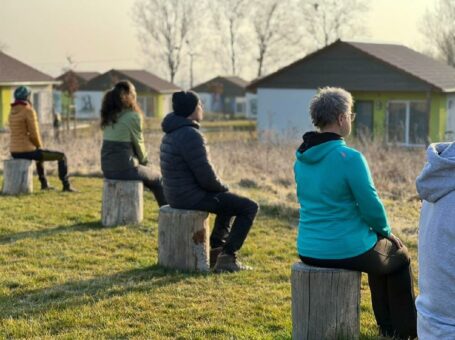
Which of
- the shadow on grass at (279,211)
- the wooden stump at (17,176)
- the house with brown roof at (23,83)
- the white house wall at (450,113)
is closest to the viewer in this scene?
the shadow on grass at (279,211)

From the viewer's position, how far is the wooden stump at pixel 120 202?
9070 mm

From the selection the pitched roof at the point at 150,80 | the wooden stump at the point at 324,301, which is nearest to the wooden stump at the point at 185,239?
the wooden stump at the point at 324,301

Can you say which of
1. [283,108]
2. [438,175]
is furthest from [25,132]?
[283,108]

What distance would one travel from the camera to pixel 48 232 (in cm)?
871

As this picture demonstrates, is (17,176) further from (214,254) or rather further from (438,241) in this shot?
(438,241)

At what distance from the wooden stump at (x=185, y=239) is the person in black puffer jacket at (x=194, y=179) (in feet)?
0.39

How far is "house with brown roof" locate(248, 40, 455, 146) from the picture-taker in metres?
28.7

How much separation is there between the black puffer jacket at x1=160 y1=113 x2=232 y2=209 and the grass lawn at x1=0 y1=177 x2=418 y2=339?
74cm

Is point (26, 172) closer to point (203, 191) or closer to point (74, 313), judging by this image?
point (203, 191)

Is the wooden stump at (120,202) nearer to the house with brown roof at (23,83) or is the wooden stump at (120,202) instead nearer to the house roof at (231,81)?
the house with brown roof at (23,83)

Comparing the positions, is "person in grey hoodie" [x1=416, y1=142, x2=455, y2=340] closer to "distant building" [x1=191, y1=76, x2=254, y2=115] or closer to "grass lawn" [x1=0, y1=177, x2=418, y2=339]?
"grass lawn" [x1=0, y1=177, x2=418, y2=339]

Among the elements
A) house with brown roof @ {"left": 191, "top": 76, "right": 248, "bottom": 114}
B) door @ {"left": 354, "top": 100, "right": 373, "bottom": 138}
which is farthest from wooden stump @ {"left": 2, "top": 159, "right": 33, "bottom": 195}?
house with brown roof @ {"left": 191, "top": 76, "right": 248, "bottom": 114}

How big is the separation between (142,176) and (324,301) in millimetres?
4928

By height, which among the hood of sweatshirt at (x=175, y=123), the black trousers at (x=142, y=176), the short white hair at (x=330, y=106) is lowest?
the black trousers at (x=142, y=176)
